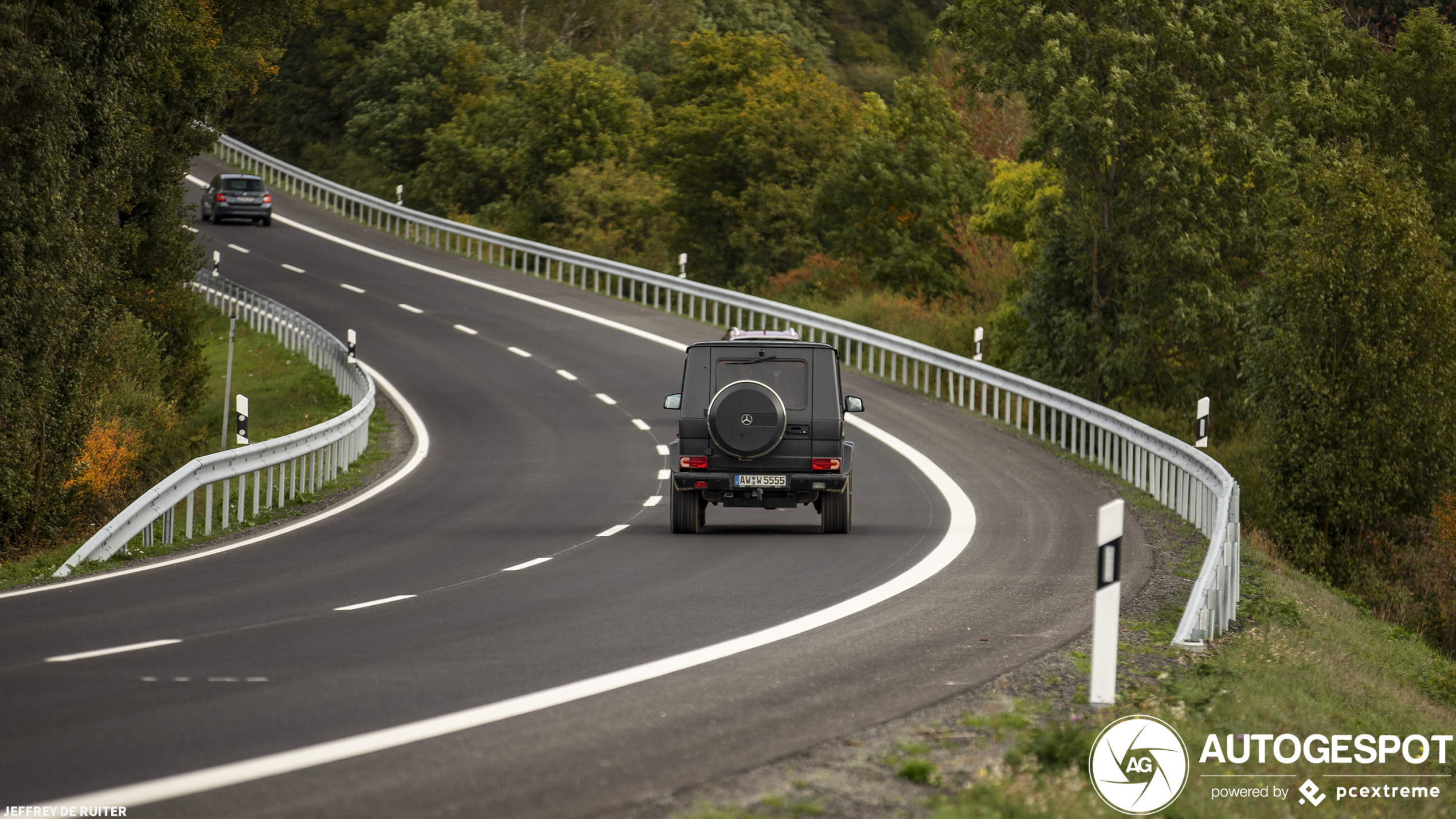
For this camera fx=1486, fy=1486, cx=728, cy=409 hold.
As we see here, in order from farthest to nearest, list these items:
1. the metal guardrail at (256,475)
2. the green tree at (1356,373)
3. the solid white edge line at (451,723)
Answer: the green tree at (1356,373) → the metal guardrail at (256,475) → the solid white edge line at (451,723)

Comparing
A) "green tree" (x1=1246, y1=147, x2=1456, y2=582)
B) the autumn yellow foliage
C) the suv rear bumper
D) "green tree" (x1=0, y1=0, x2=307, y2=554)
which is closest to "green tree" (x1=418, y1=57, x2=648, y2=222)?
"green tree" (x1=1246, y1=147, x2=1456, y2=582)

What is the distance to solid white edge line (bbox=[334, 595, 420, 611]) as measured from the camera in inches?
443

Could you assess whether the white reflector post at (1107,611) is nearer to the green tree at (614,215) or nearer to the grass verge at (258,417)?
the grass verge at (258,417)

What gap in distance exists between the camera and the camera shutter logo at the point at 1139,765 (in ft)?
22.3

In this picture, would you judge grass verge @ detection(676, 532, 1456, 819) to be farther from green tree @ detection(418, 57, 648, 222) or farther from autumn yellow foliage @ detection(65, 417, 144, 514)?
green tree @ detection(418, 57, 648, 222)

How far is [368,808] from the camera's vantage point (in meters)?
5.91

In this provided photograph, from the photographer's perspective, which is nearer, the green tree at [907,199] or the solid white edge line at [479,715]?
the solid white edge line at [479,715]

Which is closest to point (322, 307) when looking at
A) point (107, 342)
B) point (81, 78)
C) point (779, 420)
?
point (107, 342)

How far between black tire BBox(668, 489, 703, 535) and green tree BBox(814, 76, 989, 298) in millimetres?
39110

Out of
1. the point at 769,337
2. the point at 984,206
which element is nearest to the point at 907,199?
the point at 984,206

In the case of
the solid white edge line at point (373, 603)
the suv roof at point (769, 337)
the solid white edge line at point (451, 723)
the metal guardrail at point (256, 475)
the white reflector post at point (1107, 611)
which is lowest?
the metal guardrail at point (256, 475)

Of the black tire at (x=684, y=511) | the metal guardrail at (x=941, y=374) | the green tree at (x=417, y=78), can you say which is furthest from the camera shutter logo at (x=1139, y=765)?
the green tree at (x=417, y=78)

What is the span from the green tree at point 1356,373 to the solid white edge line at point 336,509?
18.8 m

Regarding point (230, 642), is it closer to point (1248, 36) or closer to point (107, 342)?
point (107, 342)
